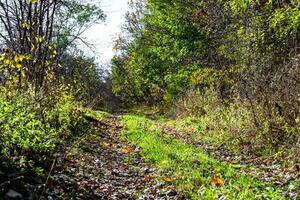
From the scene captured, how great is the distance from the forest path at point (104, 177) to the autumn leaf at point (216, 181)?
73cm

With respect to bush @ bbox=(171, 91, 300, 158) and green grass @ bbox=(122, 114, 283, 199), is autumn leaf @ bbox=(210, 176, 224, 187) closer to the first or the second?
green grass @ bbox=(122, 114, 283, 199)

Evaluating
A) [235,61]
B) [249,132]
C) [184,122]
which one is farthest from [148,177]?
[184,122]

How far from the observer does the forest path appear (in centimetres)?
619

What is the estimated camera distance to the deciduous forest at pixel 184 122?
21.0ft

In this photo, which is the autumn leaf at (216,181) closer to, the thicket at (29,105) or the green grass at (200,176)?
the green grass at (200,176)

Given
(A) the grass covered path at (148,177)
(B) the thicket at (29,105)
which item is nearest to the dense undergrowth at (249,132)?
(A) the grass covered path at (148,177)

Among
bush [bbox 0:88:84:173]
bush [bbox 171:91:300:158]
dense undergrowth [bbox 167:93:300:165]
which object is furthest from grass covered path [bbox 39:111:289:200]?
bush [bbox 171:91:300:158]

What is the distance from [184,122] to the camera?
17531 mm

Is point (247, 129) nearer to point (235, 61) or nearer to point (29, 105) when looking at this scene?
point (235, 61)

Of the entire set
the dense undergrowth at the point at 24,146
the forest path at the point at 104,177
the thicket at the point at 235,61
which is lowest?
the forest path at the point at 104,177

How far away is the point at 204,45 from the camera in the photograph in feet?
59.0

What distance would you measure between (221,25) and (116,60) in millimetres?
26982

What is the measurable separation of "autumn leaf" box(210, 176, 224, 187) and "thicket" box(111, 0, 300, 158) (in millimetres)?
2419

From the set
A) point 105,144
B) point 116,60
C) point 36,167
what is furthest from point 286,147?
point 116,60
